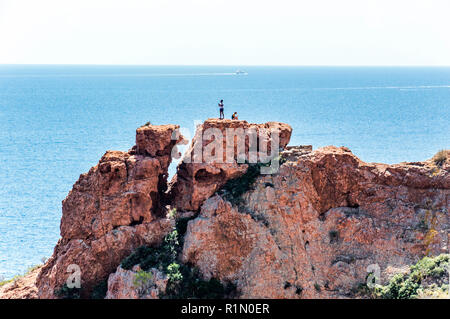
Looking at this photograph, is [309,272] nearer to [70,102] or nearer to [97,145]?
[97,145]

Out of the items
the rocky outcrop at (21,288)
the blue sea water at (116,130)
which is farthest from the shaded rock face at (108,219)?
the blue sea water at (116,130)

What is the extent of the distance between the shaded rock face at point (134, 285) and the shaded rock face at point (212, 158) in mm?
5250

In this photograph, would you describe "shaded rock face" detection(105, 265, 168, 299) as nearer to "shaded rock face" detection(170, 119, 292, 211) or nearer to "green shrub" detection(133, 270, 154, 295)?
"green shrub" detection(133, 270, 154, 295)

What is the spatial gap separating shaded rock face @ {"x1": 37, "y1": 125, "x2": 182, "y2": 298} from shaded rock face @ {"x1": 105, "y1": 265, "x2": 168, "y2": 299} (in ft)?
5.53

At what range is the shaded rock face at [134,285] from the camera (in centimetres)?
3162

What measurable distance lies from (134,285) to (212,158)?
917cm

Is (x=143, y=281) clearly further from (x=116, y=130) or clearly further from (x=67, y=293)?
(x=116, y=130)

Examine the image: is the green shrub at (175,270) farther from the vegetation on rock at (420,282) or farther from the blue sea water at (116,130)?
the blue sea water at (116,130)

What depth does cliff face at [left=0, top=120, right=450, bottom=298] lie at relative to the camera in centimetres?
3328

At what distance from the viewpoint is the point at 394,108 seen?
13338 centimetres

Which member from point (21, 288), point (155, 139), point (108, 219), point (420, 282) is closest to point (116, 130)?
point (21, 288)

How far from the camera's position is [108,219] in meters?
34.5

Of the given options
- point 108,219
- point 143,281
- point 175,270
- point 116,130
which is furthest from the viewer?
point 116,130
